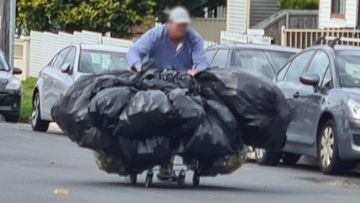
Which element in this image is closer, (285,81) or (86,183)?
(86,183)

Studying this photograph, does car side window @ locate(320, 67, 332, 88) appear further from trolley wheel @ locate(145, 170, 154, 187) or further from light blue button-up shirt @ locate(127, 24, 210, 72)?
trolley wheel @ locate(145, 170, 154, 187)

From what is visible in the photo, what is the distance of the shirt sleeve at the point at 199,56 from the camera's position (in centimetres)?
1119

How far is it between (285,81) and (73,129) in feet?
17.6

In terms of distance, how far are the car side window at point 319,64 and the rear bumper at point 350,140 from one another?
4.52 feet

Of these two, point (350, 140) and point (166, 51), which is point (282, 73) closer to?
point (350, 140)

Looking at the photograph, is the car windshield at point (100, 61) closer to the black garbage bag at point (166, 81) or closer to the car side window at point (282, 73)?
the car side window at point (282, 73)

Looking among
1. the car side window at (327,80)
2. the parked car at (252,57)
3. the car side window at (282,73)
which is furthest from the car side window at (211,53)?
the car side window at (327,80)

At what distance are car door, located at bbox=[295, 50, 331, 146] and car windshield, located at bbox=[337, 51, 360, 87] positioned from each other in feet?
0.60

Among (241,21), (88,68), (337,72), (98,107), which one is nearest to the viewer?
(98,107)

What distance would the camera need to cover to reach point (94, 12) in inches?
1652

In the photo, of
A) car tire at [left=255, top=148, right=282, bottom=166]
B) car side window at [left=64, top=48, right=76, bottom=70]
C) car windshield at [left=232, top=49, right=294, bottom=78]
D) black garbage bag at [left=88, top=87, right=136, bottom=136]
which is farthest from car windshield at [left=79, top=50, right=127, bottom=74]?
black garbage bag at [left=88, top=87, right=136, bottom=136]

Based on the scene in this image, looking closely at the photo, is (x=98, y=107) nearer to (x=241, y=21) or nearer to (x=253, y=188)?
(x=253, y=188)

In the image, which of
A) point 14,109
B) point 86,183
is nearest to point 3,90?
point 14,109

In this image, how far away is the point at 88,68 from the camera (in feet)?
64.8
